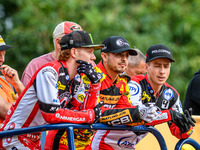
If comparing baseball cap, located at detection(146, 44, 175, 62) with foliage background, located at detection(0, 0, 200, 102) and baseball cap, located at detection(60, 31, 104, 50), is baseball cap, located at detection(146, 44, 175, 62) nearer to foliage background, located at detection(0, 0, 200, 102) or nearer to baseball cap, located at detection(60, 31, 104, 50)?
baseball cap, located at detection(60, 31, 104, 50)

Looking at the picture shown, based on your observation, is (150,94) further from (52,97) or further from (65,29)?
(52,97)

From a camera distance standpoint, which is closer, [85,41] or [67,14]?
[85,41]

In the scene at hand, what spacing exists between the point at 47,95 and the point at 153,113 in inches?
38.3

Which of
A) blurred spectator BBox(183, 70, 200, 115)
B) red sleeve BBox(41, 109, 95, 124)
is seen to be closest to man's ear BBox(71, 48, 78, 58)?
red sleeve BBox(41, 109, 95, 124)

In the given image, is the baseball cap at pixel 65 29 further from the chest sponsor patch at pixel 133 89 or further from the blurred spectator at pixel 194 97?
the blurred spectator at pixel 194 97

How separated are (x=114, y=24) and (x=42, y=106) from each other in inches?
376

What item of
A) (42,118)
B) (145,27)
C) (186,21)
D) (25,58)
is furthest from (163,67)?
(186,21)

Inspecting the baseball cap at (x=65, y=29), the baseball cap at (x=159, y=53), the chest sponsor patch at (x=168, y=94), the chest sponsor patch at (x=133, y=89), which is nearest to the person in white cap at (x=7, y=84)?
the baseball cap at (x=65, y=29)

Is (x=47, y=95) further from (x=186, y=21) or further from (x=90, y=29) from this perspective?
(x=186, y=21)

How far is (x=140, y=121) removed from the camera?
3611mm

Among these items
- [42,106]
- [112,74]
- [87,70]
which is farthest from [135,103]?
[42,106]

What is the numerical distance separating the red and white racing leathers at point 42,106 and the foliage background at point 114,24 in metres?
6.78

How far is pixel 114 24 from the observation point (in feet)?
41.6

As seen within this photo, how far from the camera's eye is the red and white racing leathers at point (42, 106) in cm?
336
